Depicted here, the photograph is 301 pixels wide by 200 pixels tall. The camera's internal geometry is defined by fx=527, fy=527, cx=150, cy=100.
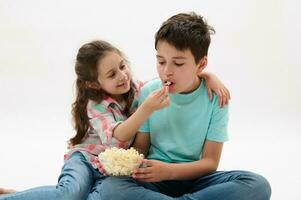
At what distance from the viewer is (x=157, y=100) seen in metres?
1.71

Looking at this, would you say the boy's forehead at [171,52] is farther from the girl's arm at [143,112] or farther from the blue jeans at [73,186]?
the blue jeans at [73,186]

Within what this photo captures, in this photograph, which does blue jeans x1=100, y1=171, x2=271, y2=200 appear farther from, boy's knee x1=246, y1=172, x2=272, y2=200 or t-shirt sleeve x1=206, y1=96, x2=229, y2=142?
t-shirt sleeve x1=206, y1=96, x2=229, y2=142

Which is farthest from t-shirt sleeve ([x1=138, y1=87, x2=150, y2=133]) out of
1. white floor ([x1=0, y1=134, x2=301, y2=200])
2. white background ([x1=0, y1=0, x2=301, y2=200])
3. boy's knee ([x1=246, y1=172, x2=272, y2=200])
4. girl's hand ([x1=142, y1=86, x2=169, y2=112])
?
white background ([x1=0, y1=0, x2=301, y2=200])

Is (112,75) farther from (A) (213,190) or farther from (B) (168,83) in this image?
(A) (213,190)

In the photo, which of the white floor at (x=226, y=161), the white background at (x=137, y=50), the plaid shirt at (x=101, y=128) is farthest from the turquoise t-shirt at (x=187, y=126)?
the white background at (x=137, y=50)

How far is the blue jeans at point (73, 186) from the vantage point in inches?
65.5

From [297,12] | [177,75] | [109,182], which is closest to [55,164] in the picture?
[109,182]

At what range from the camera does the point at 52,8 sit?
2.94 metres

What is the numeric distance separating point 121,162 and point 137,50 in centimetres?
135

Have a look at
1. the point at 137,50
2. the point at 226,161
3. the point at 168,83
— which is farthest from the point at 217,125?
the point at 137,50

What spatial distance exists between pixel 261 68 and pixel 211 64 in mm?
274

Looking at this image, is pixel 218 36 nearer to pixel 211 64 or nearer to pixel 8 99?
pixel 211 64

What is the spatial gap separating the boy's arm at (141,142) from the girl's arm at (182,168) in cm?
19

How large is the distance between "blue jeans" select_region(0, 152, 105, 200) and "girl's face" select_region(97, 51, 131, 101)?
27 centimetres
